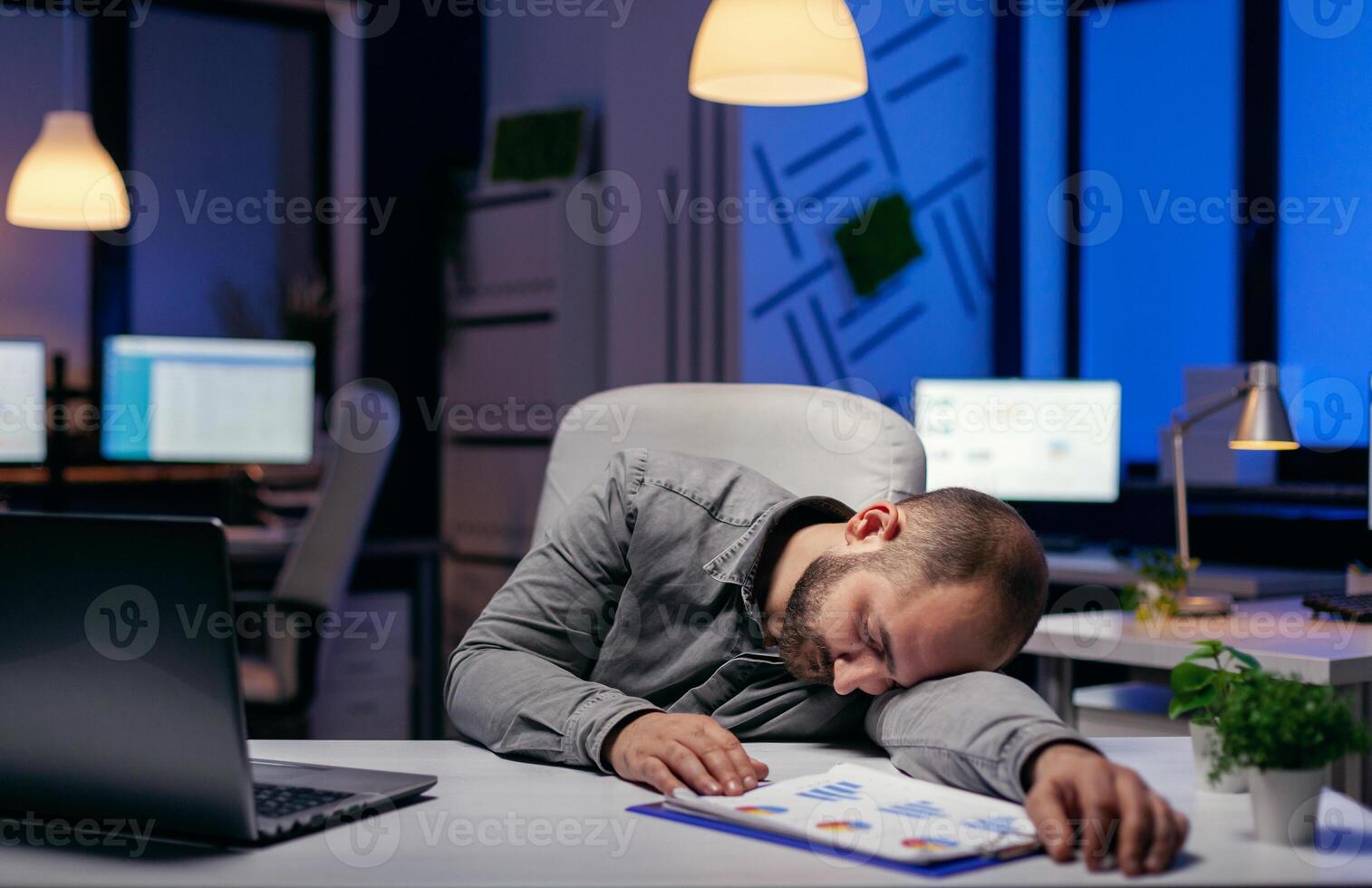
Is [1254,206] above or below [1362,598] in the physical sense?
above

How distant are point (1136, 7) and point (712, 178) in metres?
1.54

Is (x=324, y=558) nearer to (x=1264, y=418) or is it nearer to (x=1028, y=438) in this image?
(x=1028, y=438)

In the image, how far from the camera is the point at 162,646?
0.98m

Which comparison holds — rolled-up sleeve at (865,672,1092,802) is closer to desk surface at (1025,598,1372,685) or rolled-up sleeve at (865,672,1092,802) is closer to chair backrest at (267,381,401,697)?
desk surface at (1025,598,1372,685)

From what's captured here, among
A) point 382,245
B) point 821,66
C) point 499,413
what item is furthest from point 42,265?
point 821,66

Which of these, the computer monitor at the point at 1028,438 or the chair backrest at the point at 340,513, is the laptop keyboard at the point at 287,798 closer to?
the chair backrest at the point at 340,513

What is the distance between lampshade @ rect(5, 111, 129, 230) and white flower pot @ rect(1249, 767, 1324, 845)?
12.8 feet

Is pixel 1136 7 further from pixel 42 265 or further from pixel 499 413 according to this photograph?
pixel 42 265

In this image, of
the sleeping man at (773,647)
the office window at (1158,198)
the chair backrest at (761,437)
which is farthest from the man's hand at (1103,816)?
the office window at (1158,198)

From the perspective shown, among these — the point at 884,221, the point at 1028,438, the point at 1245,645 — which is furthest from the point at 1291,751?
the point at 884,221

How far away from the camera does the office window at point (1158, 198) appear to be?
4.27m

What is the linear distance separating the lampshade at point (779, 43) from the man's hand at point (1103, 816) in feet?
6.48

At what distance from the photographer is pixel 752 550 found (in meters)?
1.50

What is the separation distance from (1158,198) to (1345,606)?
6.82 feet
